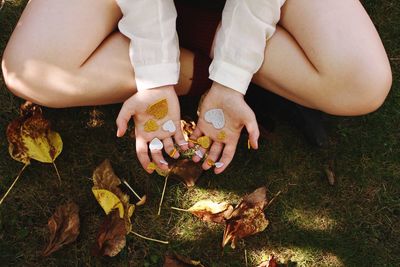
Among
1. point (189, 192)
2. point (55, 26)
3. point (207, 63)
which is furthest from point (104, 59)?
point (189, 192)

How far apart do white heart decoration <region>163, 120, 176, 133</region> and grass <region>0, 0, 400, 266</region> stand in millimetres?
349

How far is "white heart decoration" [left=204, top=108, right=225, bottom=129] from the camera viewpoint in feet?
6.03

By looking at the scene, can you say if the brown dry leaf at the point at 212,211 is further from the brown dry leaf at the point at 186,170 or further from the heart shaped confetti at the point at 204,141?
the heart shaped confetti at the point at 204,141

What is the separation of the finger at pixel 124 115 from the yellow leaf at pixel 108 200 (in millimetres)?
331

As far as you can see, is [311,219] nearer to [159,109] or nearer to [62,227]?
[159,109]

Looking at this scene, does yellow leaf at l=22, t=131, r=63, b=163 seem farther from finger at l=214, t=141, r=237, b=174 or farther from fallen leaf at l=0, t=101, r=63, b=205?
finger at l=214, t=141, r=237, b=174

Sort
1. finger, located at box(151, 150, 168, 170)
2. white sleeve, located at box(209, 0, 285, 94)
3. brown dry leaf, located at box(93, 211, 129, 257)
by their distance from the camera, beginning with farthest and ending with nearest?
brown dry leaf, located at box(93, 211, 129, 257)
finger, located at box(151, 150, 168, 170)
white sleeve, located at box(209, 0, 285, 94)

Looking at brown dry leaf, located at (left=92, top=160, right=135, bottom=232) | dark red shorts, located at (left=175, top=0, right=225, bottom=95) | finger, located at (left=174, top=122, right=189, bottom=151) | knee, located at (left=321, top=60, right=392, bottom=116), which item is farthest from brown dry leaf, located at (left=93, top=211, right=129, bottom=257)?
knee, located at (left=321, top=60, right=392, bottom=116)

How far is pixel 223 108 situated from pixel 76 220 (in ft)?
2.45

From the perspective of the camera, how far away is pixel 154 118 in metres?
1.82

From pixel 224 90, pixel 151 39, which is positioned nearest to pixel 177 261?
pixel 224 90

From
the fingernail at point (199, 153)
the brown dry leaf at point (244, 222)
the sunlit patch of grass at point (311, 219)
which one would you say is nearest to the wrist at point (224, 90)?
the fingernail at point (199, 153)

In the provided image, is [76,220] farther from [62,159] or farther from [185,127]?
[185,127]

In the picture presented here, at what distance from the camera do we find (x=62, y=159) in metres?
2.14
